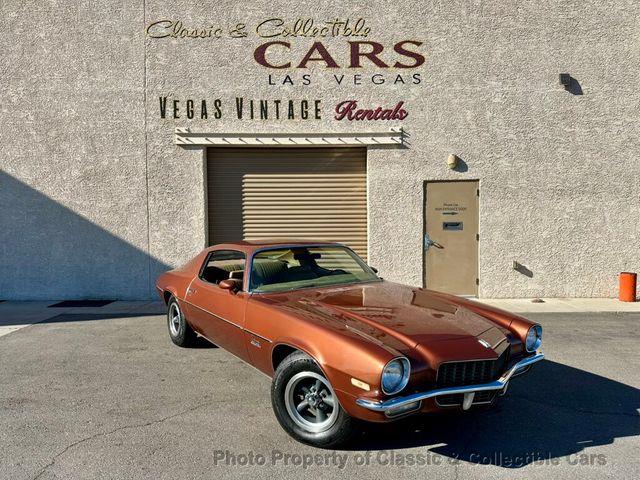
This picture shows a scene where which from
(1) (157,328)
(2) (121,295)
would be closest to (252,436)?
(1) (157,328)

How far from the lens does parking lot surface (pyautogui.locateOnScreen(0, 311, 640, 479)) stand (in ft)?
9.30

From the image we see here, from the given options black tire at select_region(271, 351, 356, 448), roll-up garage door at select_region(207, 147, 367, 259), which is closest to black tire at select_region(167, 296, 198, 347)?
black tire at select_region(271, 351, 356, 448)

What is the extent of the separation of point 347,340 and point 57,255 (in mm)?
8162

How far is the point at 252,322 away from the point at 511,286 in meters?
6.99

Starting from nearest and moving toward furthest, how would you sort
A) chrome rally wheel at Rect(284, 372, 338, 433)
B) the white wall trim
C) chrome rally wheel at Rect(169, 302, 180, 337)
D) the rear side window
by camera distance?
1. chrome rally wheel at Rect(284, 372, 338, 433)
2. the rear side window
3. chrome rally wheel at Rect(169, 302, 180, 337)
4. the white wall trim

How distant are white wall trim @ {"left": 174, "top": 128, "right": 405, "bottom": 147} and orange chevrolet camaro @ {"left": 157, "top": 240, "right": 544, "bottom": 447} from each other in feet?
15.6

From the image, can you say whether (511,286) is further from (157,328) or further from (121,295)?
(121,295)

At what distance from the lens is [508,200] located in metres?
9.12

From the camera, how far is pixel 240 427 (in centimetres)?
340

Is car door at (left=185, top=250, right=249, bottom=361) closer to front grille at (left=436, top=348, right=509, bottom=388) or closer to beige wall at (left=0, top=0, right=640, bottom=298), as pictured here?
front grille at (left=436, top=348, right=509, bottom=388)

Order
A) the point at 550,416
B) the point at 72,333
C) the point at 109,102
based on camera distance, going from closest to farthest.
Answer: the point at 550,416 < the point at 72,333 < the point at 109,102

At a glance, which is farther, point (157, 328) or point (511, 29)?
point (511, 29)

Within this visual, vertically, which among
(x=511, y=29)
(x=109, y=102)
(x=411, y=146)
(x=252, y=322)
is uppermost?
(x=511, y=29)

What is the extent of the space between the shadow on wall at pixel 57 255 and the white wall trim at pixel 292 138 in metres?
1.98
